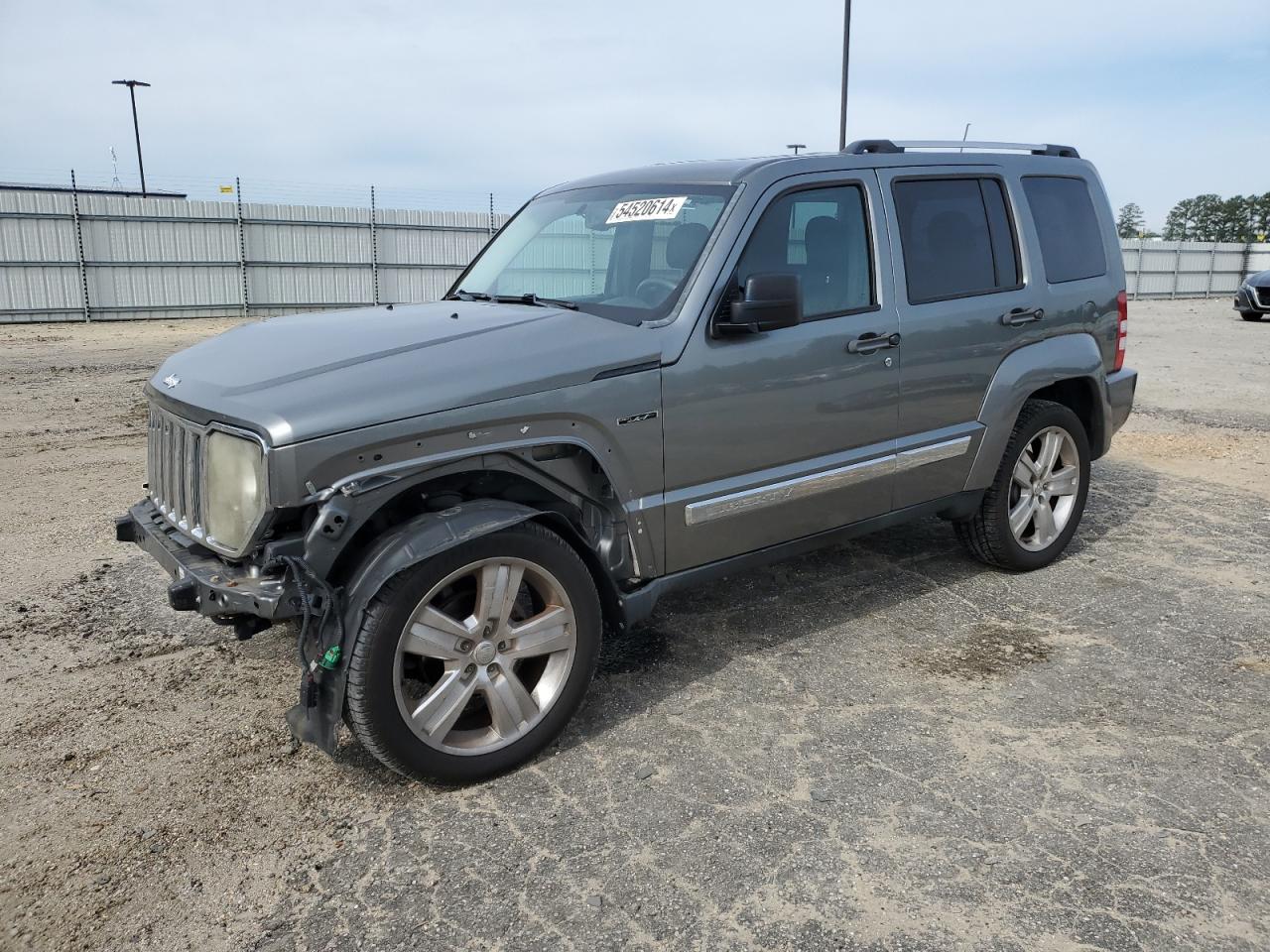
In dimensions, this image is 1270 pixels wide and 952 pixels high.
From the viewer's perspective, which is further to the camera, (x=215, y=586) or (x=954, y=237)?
(x=954, y=237)

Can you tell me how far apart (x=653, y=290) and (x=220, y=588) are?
74.1 inches

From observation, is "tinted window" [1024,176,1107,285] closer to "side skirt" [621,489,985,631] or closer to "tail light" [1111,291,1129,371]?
"tail light" [1111,291,1129,371]

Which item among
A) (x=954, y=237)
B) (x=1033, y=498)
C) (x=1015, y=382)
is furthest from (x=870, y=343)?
(x=1033, y=498)

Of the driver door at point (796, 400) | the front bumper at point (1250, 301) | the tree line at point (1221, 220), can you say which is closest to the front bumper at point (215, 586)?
the driver door at point (796, 400)

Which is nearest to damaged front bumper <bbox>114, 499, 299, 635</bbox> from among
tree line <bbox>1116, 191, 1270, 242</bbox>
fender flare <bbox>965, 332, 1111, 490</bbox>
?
fender flare <bbox>965, 332, 1111, 490</bbox>

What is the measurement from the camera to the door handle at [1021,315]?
15.4ft

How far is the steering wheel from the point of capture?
146 inches

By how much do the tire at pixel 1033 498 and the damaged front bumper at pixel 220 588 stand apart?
3.52 m

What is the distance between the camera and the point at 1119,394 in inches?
214

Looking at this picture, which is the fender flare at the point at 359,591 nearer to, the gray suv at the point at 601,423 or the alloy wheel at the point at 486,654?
the gray suv at the point at 601,423

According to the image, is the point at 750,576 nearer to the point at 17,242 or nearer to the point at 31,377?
the point at 31,377

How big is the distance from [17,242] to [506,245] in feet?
71.0

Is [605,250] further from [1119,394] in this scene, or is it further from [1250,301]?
[1250,301]

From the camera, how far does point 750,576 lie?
5223 millimetres
